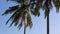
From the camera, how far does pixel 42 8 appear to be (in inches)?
1377

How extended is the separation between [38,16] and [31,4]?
248 centimetres

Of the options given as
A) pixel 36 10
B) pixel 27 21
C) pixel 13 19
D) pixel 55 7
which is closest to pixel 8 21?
pixel 13 19

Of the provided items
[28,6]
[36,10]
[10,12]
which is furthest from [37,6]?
[10,12]

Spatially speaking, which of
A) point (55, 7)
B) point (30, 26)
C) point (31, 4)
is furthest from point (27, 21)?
point (55, 7)

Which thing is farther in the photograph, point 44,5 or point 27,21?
point 27,21

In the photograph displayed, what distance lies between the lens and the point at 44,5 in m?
34.7

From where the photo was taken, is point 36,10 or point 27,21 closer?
point 36,10

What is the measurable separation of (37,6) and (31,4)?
182 centimetres

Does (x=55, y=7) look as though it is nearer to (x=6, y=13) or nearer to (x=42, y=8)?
(x=42, y=8)

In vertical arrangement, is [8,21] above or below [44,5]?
below

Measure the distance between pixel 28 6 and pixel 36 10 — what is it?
321cm

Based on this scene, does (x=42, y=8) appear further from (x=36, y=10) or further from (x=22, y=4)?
(x=22, y=4)

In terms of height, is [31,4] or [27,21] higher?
[31,4]

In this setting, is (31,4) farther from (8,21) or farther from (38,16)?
(8,21)
